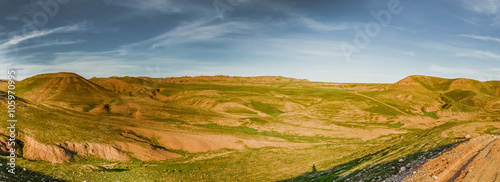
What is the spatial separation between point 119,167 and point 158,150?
10486mm

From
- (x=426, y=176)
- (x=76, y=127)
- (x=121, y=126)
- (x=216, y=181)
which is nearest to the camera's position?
(x=426, y=176)

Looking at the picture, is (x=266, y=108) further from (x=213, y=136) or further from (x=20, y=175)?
(x=20, y=175)

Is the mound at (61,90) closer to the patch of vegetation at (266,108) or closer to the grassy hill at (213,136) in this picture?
the grassy hill at (213,136)

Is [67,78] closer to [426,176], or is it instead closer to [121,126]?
[121,126]

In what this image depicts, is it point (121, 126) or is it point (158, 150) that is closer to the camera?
point (158, 150)

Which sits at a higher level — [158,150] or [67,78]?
[67,78]

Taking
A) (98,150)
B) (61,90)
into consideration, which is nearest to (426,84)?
(98,150)

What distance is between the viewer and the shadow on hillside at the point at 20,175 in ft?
69.6

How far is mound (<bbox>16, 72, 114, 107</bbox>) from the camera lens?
11119 cm

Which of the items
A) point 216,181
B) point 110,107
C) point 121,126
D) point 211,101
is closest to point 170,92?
point 211,101

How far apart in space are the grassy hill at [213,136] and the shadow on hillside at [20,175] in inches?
54.8

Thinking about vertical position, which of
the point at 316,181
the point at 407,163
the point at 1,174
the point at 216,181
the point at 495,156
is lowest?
the point at 216,181

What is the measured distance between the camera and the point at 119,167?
37.9m

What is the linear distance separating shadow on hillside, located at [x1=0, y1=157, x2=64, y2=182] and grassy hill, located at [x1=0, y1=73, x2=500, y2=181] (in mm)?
1391
